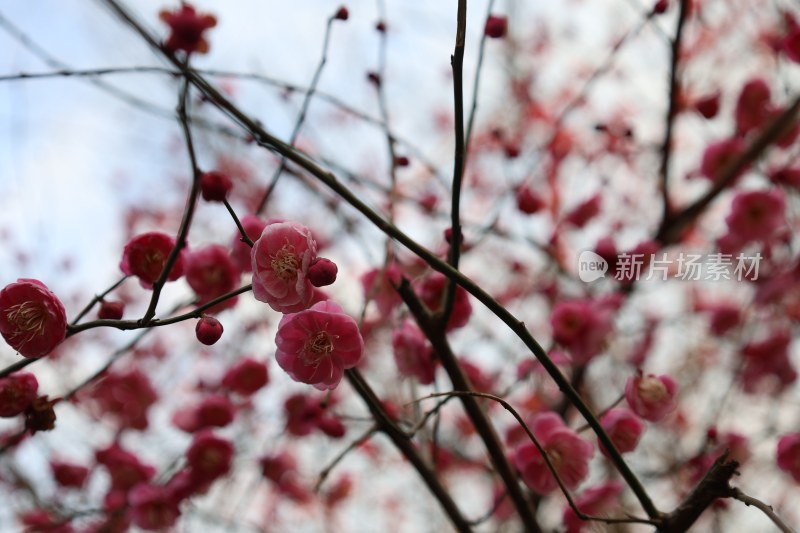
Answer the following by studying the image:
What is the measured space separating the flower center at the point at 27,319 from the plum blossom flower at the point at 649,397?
4.69 ft

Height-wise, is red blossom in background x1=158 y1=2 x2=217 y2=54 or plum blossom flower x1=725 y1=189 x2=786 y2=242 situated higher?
plum blossom flower x1=725 y1=189 x2=786 y2=242

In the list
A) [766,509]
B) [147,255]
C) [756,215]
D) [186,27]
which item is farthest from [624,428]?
[756,215]

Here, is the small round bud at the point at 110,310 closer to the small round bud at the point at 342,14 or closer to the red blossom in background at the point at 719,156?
the small round bud at the point at 342,14

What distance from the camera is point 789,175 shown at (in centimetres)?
324

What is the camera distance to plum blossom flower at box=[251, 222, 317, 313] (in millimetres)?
1269

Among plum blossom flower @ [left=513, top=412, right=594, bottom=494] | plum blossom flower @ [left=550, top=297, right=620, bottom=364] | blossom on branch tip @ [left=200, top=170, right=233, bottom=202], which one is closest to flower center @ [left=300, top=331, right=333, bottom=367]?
blossom on branch tip @ [left=200, top=170, right=233, bottom=202]

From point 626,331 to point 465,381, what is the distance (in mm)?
2502

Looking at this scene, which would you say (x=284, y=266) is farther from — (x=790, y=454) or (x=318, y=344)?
(x=790, y=454)

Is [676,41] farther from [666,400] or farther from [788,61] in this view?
[666,400]

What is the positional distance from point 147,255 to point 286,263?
1.75 feet

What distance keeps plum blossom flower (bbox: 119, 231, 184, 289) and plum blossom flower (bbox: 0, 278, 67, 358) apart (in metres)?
0.28

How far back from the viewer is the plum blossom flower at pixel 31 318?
1.33 m

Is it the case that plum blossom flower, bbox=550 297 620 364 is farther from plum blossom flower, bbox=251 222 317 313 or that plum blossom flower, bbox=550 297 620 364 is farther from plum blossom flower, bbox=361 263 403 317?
plum blossom flower, bbox=251 222 317 313

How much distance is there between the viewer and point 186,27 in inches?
68.1
